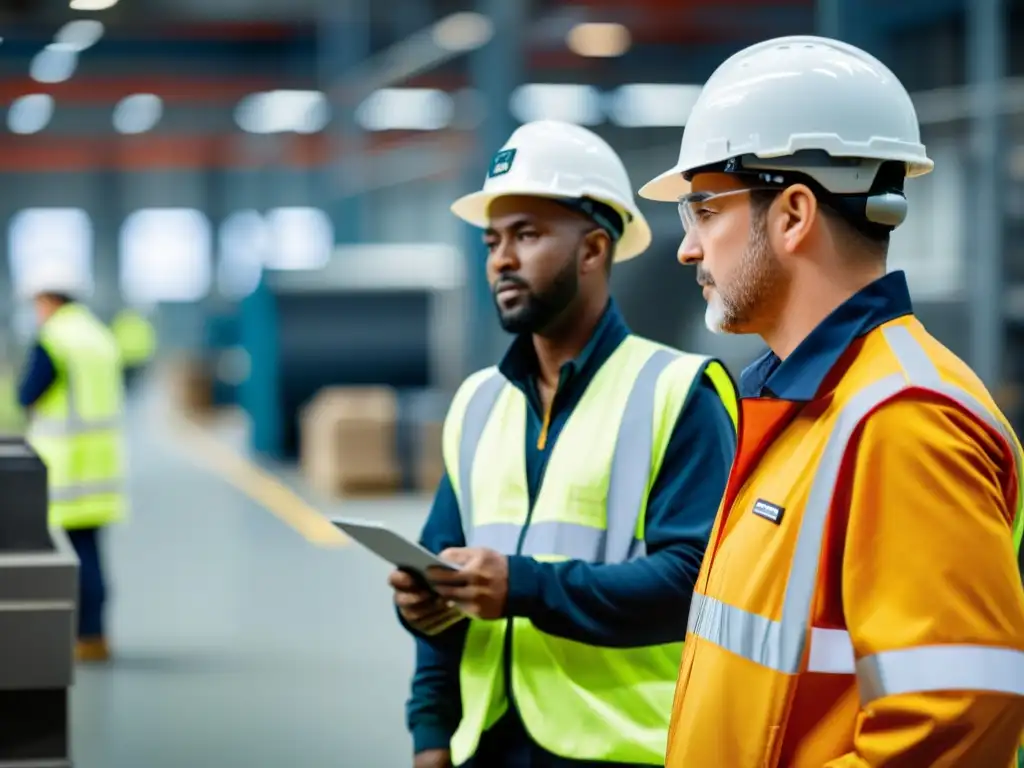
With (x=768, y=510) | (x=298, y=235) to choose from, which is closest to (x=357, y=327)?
(x=768, y=510)

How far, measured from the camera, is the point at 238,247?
41.9 meters

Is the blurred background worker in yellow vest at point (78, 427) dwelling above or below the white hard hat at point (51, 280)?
below

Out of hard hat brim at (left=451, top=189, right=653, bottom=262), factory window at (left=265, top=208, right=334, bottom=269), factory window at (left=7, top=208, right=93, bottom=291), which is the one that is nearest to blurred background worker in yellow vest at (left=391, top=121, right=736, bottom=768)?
hard hat brim at (left=451, top=189, right=653, bottom=262)

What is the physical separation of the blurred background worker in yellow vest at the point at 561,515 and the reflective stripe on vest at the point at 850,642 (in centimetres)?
86

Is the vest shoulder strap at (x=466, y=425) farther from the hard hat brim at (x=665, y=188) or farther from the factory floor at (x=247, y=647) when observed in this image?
the factory floor at (x=247, y=647)

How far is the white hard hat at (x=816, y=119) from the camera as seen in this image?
5.94 feet

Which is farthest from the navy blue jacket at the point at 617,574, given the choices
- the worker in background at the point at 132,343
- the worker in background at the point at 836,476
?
the worker in background at the point at 132,343

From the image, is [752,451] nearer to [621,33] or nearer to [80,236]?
[621,33]

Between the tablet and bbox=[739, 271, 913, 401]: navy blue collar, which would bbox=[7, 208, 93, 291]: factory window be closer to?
the tablet

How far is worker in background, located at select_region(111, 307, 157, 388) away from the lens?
35812mm

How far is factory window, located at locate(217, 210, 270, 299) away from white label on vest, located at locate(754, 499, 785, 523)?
38754mm

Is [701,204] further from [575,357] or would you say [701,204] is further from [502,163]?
[502,163]

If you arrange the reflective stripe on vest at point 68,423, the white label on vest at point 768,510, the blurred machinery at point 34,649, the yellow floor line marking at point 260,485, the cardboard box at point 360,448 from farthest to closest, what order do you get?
the cardboard box at point 360,448 → the yellow floor line marking at point 260,485 → the reflective stripe on vest at point 68,423 → the blurred machinery at point 34,649 → the white label on vest at point 768,510

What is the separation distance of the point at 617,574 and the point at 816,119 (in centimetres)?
105
